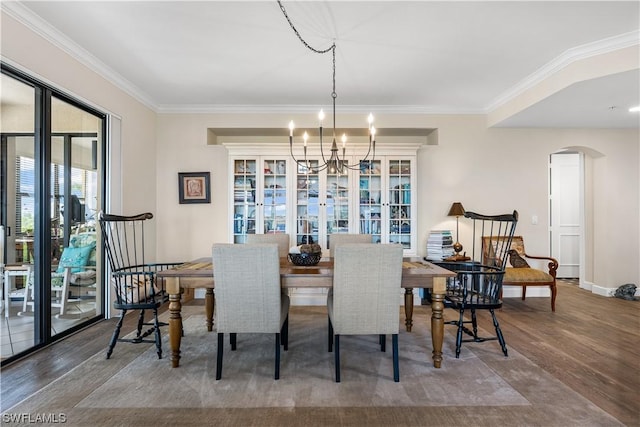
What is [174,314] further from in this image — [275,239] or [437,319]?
[437,319]

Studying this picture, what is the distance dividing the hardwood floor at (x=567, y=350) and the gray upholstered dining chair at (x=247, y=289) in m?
1.23

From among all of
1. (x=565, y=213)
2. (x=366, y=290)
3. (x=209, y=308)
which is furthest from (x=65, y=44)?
(x=565, y=213)

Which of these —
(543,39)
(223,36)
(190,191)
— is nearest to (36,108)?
(223,36)

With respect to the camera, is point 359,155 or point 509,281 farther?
point 359,155

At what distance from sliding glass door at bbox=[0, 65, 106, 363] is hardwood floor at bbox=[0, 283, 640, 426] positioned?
26 cm

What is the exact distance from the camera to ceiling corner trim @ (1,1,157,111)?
2.33 m

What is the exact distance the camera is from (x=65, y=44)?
9.14 feet

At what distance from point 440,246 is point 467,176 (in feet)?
3.56

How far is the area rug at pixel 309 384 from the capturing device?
6.07ft

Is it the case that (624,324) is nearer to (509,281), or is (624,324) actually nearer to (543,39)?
(509,281)

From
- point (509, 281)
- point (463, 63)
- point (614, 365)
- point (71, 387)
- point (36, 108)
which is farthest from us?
point (509, 281)

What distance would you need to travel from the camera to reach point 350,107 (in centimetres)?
440

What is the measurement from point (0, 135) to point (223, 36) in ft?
6.08

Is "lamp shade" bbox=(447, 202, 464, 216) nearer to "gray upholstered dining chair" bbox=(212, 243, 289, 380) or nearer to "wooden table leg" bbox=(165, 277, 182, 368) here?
"gray upholstered dining chair" bbox=(212, 243, 289, 380)
